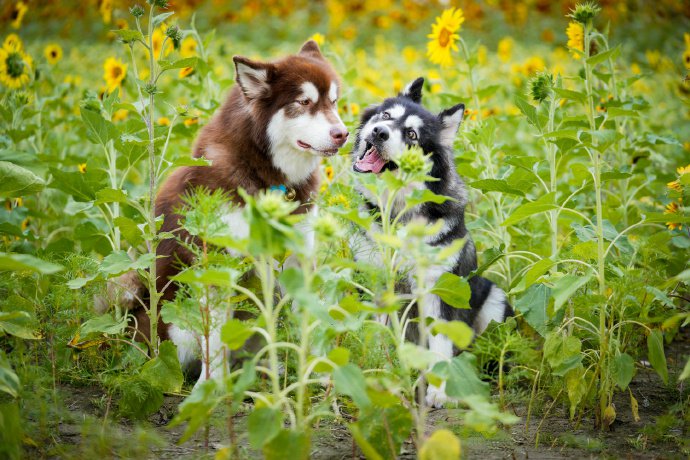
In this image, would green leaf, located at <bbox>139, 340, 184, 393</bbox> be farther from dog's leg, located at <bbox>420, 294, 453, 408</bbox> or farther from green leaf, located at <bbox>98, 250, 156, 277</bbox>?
→ dog's leg, located at <bbox>420, 294, 453, 408</bbox>

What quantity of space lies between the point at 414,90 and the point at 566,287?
1.85m

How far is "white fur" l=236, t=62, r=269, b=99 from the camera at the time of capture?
3273 millimetres

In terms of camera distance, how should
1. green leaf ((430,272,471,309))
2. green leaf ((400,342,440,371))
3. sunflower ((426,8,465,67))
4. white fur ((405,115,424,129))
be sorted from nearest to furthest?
green leaf ((400,342,440,371)), green leaf ((430,272,471,309)), white fur ((405,115,424,129)), sunflower ((426,8,465,67))

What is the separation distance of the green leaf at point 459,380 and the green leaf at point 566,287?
19.2 inches

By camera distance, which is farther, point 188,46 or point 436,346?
point 188,46

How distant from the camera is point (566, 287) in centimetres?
235

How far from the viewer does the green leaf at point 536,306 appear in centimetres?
272

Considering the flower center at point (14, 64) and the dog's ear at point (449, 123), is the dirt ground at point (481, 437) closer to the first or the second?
the dog's ear at point (449, 123)

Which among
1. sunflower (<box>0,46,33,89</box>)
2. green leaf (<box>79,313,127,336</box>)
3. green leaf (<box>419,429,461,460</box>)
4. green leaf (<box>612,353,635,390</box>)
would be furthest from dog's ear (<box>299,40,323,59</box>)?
green leaf (<box>419,429,461,460</box>)

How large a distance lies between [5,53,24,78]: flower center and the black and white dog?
227cm

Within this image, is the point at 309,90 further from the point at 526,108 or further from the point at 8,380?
the point at 8,380

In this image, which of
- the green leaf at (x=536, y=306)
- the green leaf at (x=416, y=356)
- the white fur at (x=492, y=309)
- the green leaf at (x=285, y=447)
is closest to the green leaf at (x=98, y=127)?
the green leaf at (x=285, y=447)

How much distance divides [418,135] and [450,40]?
99 cm

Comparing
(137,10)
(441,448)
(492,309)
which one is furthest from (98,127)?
(492,309)
